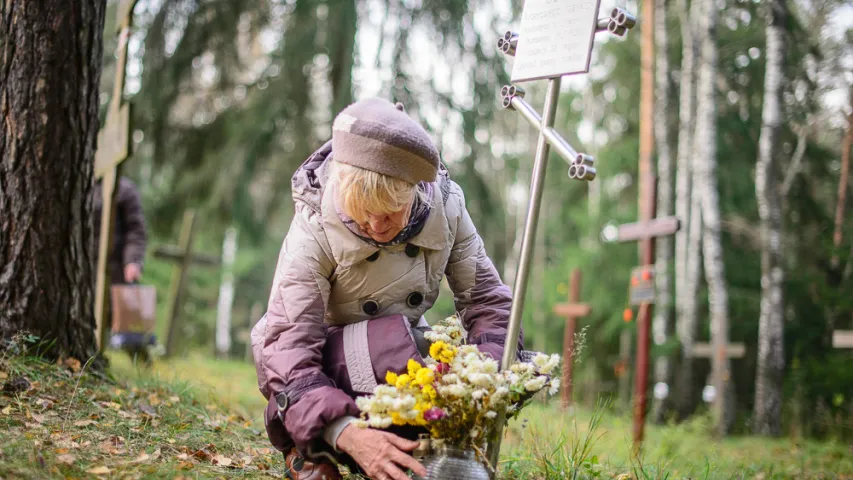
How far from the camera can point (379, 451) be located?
6.62 ft

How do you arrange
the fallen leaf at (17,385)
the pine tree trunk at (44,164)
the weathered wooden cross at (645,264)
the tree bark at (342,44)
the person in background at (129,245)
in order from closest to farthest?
1. the fallen leaf at (17,385)
2. the pine tree trunk at (44,164)
3. the person in background at (129,245)
4. the tree bark at (342,44)
5. the weathered wooden cross at (645,264)

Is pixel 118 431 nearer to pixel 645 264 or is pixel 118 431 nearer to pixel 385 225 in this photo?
pixel 385 225

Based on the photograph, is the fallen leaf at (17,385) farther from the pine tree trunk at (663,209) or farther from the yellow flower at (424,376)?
the pine tree trunk at (663,209)

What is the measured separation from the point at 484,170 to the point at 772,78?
166 inches

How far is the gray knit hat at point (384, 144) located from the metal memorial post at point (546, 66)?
0.35 m

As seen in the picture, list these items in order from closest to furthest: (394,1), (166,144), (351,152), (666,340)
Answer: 1. (351,152)
2. (394,1)
3. (166,144)
4. (666,340)

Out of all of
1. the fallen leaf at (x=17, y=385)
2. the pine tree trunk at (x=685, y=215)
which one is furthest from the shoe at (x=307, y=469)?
the pine tree trunk at (x=685, y=215)

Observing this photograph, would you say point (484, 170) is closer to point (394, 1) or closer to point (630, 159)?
point (394, 1)

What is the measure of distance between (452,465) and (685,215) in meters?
9.91

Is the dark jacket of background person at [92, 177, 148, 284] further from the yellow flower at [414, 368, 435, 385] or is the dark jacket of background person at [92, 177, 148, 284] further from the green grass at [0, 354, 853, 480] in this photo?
the yellow flower at [414, 368, 435, 385]

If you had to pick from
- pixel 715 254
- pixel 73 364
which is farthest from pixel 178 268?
pixel 715 254

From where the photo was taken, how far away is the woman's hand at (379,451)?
199cm

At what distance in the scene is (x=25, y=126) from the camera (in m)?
3.30

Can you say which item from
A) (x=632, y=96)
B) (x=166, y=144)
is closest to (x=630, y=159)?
(x=632, y=96)
